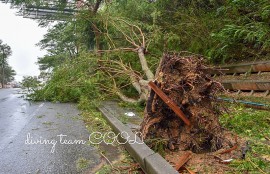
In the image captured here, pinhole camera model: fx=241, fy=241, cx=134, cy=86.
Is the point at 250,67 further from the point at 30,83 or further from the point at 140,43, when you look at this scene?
the point at 30,83

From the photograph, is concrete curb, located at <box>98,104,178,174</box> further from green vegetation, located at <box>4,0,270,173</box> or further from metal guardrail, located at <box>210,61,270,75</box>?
metal guardrail, located at <box>210,61,270,75</box>

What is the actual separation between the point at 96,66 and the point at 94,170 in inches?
245

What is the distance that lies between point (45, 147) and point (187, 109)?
230 centimetres

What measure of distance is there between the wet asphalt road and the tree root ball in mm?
1026

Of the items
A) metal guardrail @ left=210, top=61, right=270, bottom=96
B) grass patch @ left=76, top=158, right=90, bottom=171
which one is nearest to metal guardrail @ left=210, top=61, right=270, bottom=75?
metal guardrail @ left=210, top=61, right=270, bottom=96

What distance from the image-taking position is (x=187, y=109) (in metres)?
3.43

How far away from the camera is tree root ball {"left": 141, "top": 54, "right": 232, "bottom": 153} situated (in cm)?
336

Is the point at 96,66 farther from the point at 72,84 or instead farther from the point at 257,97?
the point at 257,97

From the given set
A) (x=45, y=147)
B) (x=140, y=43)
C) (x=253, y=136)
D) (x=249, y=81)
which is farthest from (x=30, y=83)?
(x=253, y=136)

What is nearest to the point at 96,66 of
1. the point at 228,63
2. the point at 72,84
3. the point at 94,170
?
the point at 72,84

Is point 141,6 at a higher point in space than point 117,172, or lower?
higher

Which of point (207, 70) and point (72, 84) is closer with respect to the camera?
point (207, 70)

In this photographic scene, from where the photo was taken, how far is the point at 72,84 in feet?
28.8

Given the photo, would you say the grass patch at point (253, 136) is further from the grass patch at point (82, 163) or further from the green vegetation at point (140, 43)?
the grass patch at point (82, 163)
